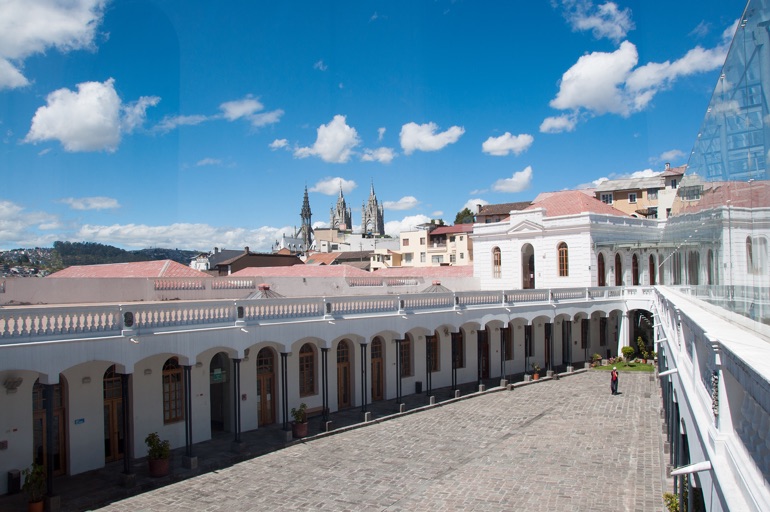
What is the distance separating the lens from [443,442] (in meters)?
18.6

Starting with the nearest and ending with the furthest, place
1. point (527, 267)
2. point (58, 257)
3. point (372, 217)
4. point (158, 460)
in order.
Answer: point (158, 460) < point (527, 267) < point (58, 257) < point (372, 217)

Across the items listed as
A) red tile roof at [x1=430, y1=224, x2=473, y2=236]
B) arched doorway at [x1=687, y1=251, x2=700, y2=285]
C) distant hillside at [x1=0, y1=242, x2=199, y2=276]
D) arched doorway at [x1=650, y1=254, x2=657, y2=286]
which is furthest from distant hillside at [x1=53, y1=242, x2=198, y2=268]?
arched doorway at [x1=687, y1=251, x2=700, y2=285]

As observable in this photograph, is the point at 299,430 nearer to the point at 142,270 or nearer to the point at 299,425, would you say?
the point at 299,425

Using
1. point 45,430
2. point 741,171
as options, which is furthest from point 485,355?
point 741,171

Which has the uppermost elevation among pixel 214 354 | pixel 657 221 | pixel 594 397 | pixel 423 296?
pixel 657 221

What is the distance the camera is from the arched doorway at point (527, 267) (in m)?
39.2

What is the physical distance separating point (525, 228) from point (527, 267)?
10.9 feet

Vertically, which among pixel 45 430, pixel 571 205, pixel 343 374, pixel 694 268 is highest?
pixel 571 205

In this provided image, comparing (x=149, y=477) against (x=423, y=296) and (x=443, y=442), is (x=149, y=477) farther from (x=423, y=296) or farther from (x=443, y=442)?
(x=423, y=296)

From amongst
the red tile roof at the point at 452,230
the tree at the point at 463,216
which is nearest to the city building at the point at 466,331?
the red tile roof at the point at 452,230

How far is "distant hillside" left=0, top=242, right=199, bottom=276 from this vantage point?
3650cm

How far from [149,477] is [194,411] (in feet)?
11.4

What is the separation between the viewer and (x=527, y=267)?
4009 centimetres

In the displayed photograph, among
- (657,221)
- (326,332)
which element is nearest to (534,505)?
(326,332)
